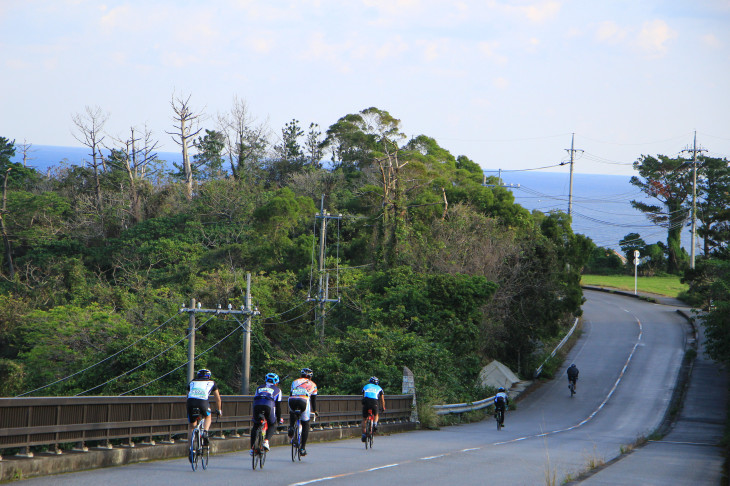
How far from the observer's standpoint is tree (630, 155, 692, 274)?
8538cm

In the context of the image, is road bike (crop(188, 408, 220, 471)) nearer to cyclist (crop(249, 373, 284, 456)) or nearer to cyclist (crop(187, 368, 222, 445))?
cyclist (crop(187, 368, 222, 445))

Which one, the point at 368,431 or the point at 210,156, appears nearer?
the point at 368,431

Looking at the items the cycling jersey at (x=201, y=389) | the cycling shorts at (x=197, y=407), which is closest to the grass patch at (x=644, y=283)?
the cycling jersey at (x=201, y=389)

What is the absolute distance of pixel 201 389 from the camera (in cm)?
1207

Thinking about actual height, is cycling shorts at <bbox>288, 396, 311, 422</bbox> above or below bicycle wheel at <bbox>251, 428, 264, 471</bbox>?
above

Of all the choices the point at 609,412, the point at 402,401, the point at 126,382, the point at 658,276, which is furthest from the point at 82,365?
the point at 658,276

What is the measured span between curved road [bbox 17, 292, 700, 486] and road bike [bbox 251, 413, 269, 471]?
20 cm

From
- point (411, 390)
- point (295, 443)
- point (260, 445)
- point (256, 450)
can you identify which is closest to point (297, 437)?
point (295, 443)

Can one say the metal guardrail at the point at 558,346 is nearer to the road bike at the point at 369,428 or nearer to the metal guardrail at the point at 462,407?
the metal guardrail at the point at 462,407

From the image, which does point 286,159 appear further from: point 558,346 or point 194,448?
point 194,448

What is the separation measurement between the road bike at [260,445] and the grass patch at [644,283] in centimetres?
6413

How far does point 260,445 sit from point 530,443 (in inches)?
410

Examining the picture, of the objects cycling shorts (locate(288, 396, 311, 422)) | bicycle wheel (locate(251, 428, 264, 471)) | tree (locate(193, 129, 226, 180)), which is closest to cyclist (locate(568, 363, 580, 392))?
cycling shorts (locate(288, 396, 311, 422))

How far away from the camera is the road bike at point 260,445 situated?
12195 mm
